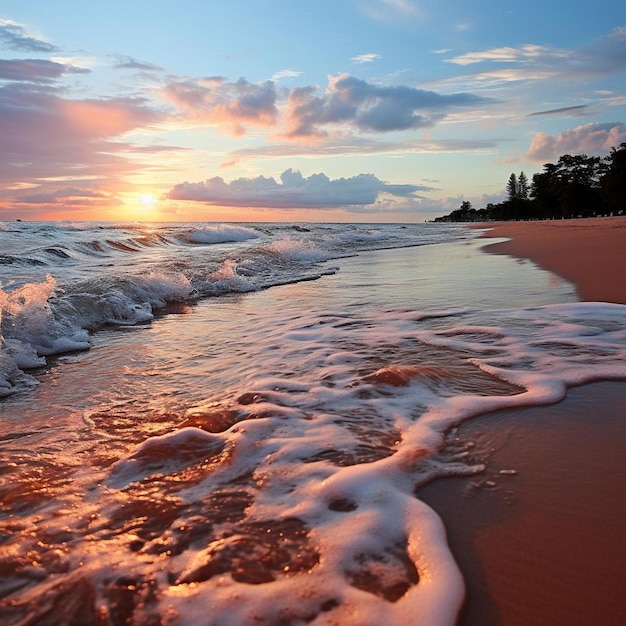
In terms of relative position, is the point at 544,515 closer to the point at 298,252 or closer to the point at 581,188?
the point at 298,252

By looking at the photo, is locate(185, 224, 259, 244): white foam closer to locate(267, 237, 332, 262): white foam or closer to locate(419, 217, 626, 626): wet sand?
locate(267, 237, 332, 262): white foam

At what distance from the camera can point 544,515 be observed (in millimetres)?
1888

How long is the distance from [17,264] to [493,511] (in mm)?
14015

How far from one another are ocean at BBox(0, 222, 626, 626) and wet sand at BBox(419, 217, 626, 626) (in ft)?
0.24

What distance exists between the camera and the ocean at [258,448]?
1.62m

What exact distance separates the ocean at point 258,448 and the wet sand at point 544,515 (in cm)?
7

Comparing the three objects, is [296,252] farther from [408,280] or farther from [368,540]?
[368,540]

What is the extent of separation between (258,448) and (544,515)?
1357mm

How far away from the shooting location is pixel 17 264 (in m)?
13.1

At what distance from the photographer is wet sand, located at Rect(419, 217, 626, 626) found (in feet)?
4.87

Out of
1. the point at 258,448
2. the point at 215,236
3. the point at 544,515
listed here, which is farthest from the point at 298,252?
the point at 215,236

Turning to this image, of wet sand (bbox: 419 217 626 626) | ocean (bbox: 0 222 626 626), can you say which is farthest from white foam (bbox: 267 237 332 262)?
wet sand (bbox: 419 217 626 626)

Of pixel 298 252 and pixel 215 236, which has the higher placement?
pixel 215 236

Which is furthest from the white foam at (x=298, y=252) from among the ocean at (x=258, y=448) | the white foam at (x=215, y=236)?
the white foam at (x=215, y=236)
